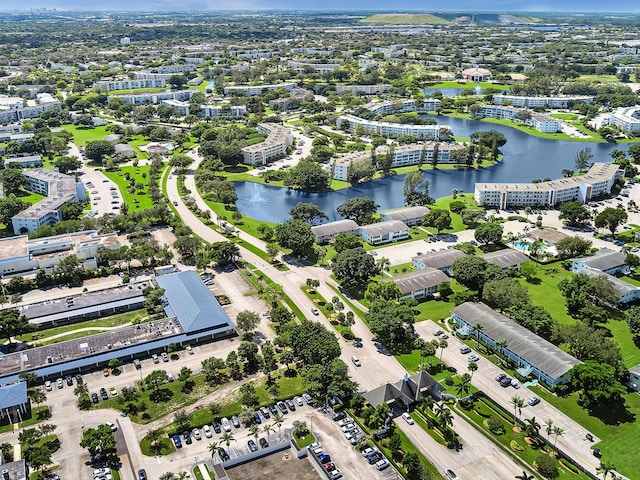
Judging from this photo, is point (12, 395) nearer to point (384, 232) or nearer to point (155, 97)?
point (384, 232)

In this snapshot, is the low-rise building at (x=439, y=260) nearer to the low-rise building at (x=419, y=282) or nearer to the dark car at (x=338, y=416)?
the low-rise building at (x=419, y=282)

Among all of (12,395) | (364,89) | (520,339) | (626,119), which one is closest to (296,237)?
(520,339)

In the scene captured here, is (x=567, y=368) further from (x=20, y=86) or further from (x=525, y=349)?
(x=20, y=86)

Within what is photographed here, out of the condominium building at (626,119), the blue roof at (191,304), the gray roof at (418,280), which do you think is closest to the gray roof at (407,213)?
the gray roof at (418,280)

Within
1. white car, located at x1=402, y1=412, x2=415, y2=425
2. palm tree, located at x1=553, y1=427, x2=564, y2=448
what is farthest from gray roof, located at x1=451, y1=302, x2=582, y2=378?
white car, located at x1=402, y1=412, x2=415, y2=425

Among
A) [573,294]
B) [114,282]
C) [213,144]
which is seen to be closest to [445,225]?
[573,294]
